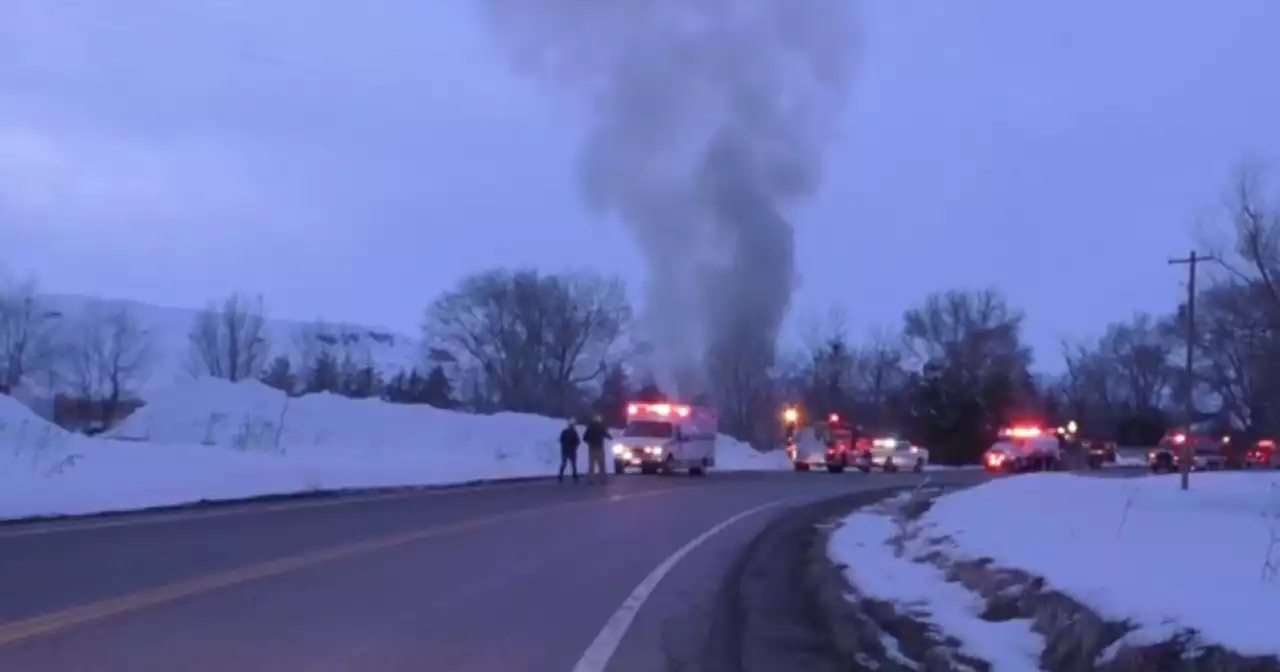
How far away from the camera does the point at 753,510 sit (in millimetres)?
33062

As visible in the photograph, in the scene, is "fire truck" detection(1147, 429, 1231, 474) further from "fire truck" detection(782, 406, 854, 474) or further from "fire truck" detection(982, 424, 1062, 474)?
"fire truck" detection(782, 406, 854, 474)

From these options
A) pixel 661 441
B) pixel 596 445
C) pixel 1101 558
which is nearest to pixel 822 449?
pixel 661 441

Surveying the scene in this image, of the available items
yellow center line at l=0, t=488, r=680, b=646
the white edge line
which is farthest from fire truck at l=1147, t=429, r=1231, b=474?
yellow center line at l=0, t=488, r=680, b=646

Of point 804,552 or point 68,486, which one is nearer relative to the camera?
point 804,552

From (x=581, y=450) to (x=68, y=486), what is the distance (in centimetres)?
3264

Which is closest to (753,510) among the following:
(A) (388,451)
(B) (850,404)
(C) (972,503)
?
(C) (972,503)

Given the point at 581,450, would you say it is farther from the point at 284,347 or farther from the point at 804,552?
the point at 284,347

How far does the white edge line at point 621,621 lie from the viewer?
1084 cm

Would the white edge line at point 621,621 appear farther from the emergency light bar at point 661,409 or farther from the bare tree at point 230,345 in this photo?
the bare tree at point 230,345

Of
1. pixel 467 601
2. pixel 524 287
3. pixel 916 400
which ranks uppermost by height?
pixel 524 287

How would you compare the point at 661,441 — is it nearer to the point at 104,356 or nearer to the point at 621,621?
the point at 621,621

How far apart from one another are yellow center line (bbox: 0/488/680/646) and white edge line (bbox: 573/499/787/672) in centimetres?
358

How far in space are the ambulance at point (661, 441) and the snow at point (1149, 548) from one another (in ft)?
76.3

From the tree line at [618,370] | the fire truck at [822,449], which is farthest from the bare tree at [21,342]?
the fire truck at [822,449]
